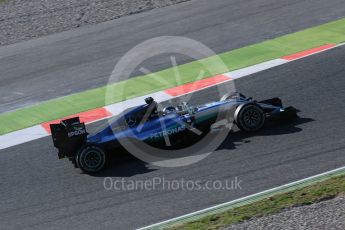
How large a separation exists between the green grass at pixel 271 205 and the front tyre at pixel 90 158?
307 cm

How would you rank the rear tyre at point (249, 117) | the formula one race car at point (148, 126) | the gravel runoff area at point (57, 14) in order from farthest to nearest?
the gravel runoff area at point (57, 14) < the rear tyre at point (249, 117) < the formula one race car at point (148, 126)

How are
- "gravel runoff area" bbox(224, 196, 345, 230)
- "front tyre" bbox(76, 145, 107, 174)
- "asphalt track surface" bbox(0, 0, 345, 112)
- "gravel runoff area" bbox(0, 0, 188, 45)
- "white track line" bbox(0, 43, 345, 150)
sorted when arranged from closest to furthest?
"gravel runoff area" bbox(224, 196, 345, 230), "front tyre" bbox(76, 145, 107, 174), "white track line" bbox(0, 43, 345, 150), "asphalt track surface" bbox(0, 0, 345, 112), "gravel runoff area" bbox(0, 0, 188, 45)

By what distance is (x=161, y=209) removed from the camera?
11.9m

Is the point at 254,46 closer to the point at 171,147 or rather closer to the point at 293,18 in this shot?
the point at 293,18

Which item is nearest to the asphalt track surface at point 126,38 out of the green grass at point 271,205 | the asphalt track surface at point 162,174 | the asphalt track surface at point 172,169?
the asphalt track surface at point 172,169

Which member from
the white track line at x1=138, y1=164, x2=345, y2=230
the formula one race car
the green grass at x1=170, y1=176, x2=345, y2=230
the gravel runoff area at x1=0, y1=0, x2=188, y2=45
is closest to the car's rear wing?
the formula one race car

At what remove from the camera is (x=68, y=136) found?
1360 centimetres

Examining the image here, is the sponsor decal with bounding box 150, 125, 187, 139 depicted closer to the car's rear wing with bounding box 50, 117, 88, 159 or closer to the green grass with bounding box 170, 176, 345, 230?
the car's rear wing with bounding box 50, 117, 88, 159

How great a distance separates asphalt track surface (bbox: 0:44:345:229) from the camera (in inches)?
471

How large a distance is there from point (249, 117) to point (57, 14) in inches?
506

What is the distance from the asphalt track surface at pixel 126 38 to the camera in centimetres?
1988

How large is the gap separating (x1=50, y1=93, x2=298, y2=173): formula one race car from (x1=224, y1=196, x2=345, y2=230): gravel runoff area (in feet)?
12.2

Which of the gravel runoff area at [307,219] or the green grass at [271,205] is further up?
the green grass at [271,205]

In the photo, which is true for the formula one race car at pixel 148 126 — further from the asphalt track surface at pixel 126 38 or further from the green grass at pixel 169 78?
the asphalt track surface at pixel 126 38
